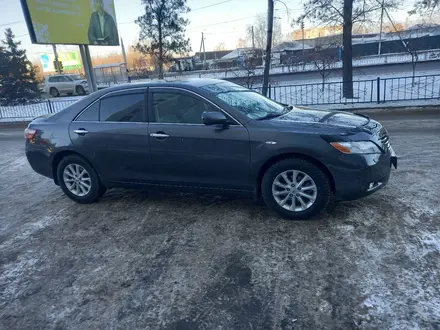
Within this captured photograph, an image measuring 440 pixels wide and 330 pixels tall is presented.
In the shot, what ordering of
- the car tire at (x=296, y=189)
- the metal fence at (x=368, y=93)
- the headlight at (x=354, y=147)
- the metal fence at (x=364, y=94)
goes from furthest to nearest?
the metal fence at (x=364, y=94)
the metal fence at (x=368, y=93)
the car tire at (x=296, y=189)
the headlight at (x=354, y=147)

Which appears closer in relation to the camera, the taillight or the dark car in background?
the dark car in background

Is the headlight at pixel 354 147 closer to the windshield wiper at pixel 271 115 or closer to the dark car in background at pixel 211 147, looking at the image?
the dark car in background at pixel 211 147

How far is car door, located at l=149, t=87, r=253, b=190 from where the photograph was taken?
3.89 metres

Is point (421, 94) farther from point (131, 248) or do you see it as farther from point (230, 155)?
point (131, 248)

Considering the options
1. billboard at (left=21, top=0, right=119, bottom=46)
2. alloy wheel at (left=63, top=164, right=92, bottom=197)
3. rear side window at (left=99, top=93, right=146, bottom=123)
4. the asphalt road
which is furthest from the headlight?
billboard at (left=21, top=0, right=119, bottom=46)

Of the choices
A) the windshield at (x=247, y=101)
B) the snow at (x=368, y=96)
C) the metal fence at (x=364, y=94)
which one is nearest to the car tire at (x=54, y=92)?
the snow at (x=368, y=96)

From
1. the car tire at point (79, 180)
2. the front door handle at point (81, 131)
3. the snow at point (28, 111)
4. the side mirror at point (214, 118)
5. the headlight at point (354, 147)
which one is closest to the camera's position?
the headlight at point (354, 147)

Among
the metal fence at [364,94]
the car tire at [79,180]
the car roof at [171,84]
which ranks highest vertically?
the car roof at [171,84]

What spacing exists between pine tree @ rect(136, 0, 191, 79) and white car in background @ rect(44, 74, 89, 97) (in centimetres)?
657

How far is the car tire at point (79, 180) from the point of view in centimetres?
473

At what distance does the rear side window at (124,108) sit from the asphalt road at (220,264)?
1187 millimetres

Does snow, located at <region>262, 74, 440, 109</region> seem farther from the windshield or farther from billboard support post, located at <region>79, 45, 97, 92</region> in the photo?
the windshield

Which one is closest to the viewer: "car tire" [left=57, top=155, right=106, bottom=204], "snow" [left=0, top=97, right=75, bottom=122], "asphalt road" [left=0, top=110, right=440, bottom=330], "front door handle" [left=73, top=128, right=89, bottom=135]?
"asphalt road" [left=0, top=110, right=440, bottom=330]

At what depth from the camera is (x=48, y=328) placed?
8.23 ft
